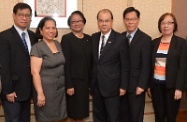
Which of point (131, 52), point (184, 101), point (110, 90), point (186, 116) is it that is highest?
point (131, 52)

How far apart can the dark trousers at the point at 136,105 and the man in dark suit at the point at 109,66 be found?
14 cm

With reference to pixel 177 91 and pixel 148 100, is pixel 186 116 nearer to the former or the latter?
pixel 148 100

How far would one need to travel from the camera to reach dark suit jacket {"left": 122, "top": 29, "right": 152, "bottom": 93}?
8.44 feet

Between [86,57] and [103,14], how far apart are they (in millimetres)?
534

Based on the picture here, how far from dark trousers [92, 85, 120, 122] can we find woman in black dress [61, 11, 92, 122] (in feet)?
0.41

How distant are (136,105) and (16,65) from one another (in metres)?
1.42

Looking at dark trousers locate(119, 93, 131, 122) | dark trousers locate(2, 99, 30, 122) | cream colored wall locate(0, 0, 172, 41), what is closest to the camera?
dark trousers locate(2, 99, 30, 122)

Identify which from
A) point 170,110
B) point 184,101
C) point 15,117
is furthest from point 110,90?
point 184,101

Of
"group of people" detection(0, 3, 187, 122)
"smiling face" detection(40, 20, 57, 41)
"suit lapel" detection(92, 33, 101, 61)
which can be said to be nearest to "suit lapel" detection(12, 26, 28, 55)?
"group of people" detection(0, 3, 187, 122)

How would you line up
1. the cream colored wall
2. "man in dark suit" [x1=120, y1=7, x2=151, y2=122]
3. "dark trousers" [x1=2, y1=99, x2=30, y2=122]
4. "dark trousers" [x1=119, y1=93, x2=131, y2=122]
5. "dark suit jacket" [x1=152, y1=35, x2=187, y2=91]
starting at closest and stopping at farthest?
"dark trousers" [x1=2, y1=99, x2=30, y2=122] < "dark suit jacket" [x1=152, y1=35, x2=187, y2=91] < "man in dark suit" [x1=120, y1=7, x2=151, y2=122] < "dark trousers" [x1=119, y1=93, x2=131, y2=122] < the cream colored wall

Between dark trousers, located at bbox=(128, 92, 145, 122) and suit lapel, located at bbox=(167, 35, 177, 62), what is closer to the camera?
suit lapel, located at bbox=(167, 35, 177, 62)

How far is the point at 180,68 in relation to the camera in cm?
248

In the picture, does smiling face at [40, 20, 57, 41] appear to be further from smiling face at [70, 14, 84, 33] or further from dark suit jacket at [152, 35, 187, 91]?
dark suit jacket at [152, 35, 187, 91]

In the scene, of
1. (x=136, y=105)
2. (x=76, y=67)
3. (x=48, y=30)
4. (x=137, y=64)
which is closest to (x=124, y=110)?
(x=136, y=105)
